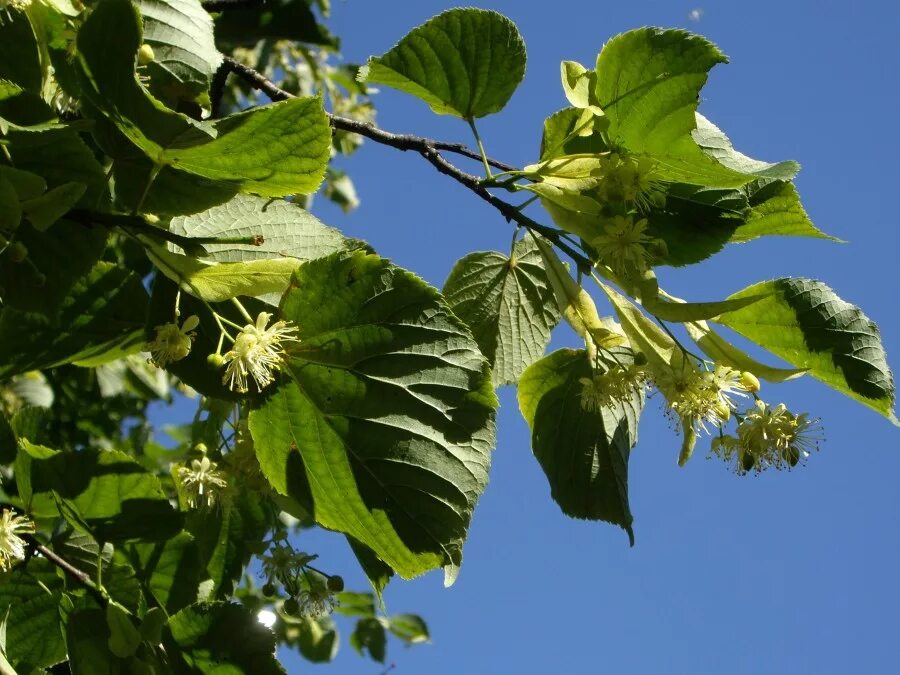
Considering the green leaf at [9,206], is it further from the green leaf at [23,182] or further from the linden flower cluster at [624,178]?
the linden flower cluster at [624,178]

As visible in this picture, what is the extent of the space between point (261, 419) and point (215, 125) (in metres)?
0.43

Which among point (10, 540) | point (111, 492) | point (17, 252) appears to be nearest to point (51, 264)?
point (17, 252)

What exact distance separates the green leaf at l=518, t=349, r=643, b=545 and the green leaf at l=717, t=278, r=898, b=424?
1.08 feet

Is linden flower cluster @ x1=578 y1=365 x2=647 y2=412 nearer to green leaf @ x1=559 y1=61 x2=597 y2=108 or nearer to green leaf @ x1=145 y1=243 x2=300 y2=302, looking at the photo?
green leaf @ x1=559 y1=61 x2=597 y2=108

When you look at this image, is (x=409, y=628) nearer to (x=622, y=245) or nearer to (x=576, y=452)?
(x=576, y=452)

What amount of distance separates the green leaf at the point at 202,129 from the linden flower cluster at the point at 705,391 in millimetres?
621

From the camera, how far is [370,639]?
3840 mm

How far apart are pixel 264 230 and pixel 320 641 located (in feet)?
9.61

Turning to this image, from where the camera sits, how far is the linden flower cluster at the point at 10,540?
150cm

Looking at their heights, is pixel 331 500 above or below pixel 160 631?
above

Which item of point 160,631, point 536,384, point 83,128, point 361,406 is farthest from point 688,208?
point 160,631

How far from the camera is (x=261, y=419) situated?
136cm

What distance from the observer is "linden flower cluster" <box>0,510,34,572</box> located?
4.92 feet

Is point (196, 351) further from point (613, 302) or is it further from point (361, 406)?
point (613, 302)
